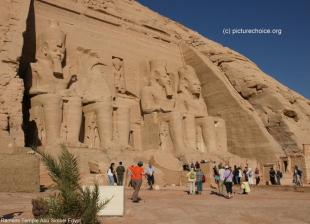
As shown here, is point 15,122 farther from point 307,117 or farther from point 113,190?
point 307,117

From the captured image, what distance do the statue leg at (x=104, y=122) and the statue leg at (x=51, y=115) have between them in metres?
1.47

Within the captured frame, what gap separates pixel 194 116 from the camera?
1545 cm

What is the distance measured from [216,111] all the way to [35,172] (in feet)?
35.3

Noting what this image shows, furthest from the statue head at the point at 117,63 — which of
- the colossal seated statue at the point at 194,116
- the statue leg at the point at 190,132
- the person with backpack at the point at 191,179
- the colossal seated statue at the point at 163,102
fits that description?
the person with backpack at the point at 191,179

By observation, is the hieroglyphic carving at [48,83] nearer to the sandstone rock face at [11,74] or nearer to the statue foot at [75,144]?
the statue foot at [75,144]

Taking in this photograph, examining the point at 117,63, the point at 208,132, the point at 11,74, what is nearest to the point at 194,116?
the point at 208,132

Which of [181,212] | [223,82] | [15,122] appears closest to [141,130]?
[223,82]

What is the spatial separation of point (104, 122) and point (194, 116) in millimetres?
4055

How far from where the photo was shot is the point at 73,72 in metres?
14.1

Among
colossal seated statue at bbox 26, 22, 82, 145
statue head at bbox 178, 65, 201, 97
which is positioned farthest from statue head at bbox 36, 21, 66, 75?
statue head at bbox 178, 65, 201, 97

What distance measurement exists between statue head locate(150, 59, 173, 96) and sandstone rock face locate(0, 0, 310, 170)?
40mm

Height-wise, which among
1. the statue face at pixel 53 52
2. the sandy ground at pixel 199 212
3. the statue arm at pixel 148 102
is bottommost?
the sandy ground at pixel 199 212

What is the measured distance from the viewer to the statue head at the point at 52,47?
13016 millimetres

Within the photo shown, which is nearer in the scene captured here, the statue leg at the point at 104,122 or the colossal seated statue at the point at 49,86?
the colossal seated statue at the point at 49,86
